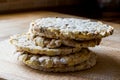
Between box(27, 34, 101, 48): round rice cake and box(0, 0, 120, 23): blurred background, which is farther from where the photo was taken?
box(0, 0, 120, 23): blurred background

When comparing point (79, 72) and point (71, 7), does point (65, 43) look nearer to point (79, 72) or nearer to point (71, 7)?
point (79, 72)

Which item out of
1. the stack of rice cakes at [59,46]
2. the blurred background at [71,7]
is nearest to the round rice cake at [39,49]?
the stack of rice cakes at [59,46]

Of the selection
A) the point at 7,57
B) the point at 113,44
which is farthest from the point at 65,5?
the point at 7,57

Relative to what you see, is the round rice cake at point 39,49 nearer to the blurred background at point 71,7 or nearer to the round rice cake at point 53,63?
the round rice cake at point 53,63

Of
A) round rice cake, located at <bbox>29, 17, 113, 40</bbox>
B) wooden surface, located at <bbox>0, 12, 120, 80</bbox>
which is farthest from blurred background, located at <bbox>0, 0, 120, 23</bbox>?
round rice cake, located at <bbox>29, 17, 113, 40</bbox>

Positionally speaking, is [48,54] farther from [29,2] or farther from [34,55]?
[29,2]

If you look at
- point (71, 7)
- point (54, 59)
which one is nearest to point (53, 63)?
point (54, 59)

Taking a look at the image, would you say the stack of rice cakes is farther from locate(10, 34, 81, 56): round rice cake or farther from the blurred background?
the blurred background

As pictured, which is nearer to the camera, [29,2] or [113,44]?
[113,44]
